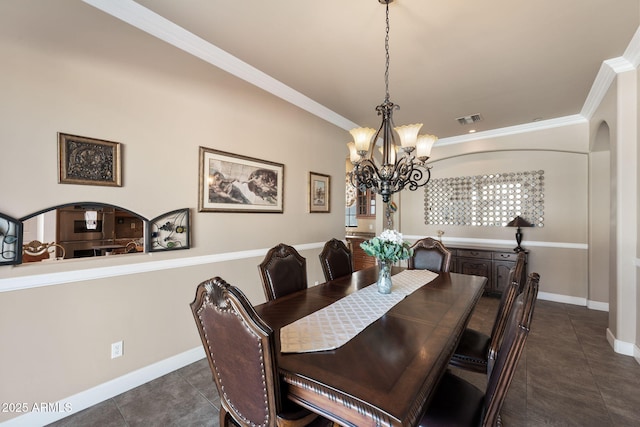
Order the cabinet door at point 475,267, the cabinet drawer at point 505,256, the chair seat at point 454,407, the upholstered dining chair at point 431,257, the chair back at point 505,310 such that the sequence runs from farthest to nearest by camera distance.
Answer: the cabinet door at point 475,267 < the cabinet drawer at point 505,256 < the upholstered dining chair at point 431,257 < the chair back at point 505,310 < the chair seat at point 454,407

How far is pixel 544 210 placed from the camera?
4.34 m

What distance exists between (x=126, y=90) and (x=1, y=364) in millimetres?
1907

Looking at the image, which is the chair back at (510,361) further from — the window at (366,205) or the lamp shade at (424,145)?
the window at (366,205)

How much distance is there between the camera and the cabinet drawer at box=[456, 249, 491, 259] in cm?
436

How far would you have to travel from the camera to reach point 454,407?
1237mm

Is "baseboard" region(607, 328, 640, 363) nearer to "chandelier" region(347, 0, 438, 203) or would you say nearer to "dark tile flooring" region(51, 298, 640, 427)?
"dark tile flooring" region(51, 298, 640, 427)

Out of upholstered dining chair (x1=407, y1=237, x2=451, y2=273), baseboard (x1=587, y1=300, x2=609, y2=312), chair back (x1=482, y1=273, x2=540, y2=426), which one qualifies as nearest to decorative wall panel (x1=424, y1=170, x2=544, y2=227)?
baseboard (x1=587, y1=300, x2=609, y2=312)

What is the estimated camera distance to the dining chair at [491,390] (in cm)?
94

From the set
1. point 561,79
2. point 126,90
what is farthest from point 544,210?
point 126,90

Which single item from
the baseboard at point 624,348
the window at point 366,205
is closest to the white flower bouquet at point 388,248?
the baseboard at point 624,348

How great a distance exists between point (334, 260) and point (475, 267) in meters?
3.09

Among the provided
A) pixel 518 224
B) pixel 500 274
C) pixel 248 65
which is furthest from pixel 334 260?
pixel 518 224

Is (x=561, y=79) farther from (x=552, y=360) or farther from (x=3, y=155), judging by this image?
(x=3, y=155)

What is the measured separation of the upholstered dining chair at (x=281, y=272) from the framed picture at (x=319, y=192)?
1554 millimetres
